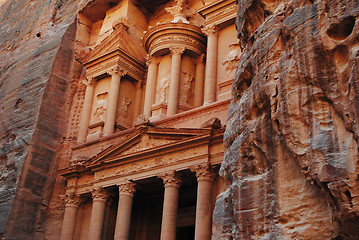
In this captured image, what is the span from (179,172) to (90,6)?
475 inches

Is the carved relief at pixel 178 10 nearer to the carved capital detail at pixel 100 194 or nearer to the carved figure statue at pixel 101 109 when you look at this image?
the carved figure statue at pixel 101 109

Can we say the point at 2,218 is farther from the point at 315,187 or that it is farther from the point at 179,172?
the point at 315,187

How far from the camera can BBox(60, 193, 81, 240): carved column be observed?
59.7ft

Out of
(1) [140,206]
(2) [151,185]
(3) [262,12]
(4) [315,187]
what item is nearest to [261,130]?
(4) [315,187]

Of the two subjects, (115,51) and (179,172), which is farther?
(115,51)

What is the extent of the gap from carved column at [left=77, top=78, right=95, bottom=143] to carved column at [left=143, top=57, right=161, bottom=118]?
121 inches

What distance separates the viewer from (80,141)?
833 inches

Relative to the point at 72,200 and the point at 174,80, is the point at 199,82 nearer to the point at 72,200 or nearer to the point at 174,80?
the point at 174,80

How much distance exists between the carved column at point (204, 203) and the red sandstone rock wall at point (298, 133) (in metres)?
5.42

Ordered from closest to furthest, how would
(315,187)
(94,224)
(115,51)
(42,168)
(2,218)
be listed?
(315,187) → (94,224) → (2,218) → (42,168) → (115,51)

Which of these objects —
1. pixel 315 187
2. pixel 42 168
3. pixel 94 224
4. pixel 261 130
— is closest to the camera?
pixel 315 187

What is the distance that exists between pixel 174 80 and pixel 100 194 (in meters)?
5.26

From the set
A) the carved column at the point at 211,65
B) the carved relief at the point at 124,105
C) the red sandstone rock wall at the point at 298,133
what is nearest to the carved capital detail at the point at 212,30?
the carved column at the point at 211,65

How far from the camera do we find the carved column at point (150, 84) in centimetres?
2000
